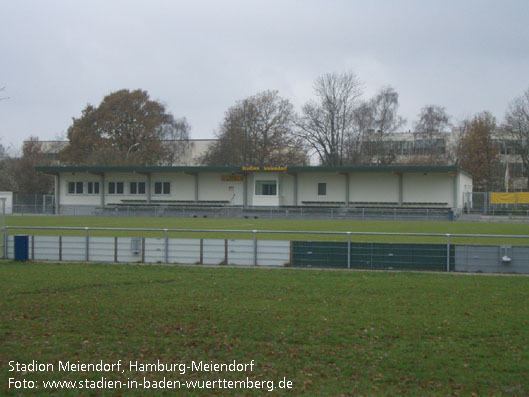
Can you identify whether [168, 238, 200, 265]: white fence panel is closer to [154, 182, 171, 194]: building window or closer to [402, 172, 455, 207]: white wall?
[402, 172, 455, 207]: white wall

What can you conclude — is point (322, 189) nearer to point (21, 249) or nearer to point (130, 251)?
point (130, 251)

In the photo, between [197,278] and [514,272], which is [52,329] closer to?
[197,278]

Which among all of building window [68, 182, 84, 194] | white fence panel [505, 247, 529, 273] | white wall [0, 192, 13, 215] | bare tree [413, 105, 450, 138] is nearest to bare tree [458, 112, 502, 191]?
bare tree [413, 105, 450, 138]

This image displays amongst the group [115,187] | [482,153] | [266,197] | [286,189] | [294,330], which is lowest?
[294,330]

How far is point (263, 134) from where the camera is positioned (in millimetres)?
75125

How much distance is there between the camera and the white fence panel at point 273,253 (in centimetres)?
1692

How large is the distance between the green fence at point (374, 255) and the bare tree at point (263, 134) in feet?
188

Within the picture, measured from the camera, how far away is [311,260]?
1672cm

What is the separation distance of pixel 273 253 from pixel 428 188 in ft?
149

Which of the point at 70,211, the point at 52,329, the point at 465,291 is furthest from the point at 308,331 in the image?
the point at 70,211

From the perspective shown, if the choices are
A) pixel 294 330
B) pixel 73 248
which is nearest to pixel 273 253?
pixel 73 248

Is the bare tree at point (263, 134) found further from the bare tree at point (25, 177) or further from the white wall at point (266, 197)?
the bare tree at point (25, 177)

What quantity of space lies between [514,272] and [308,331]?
9.58m

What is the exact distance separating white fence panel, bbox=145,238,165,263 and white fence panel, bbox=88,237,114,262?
1229 mm
